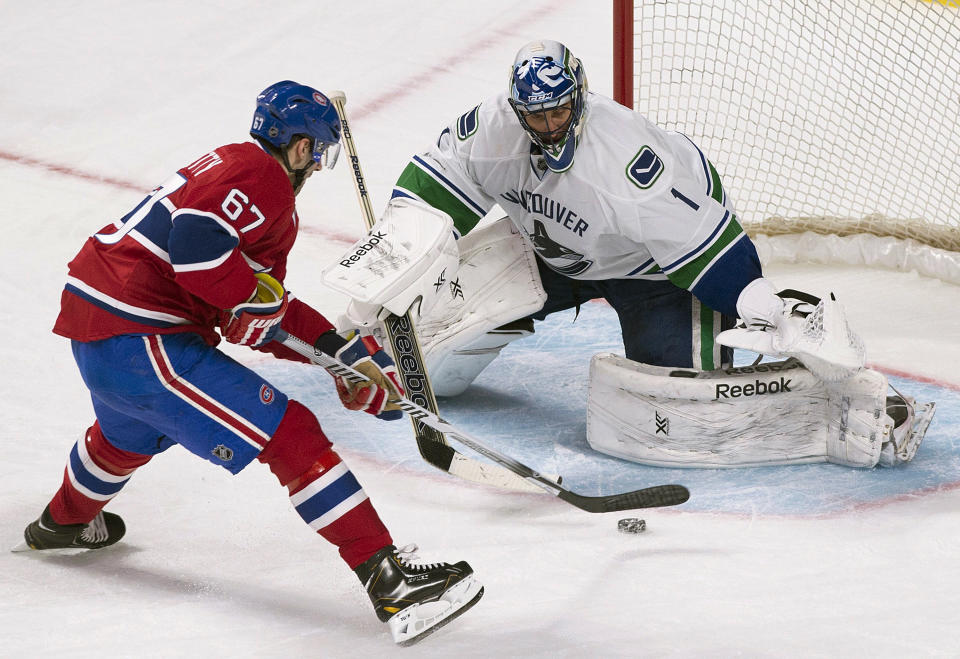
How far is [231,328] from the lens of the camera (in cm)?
221

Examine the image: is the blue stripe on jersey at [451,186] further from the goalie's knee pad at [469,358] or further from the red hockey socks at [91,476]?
the red hockey socks at [91,476]

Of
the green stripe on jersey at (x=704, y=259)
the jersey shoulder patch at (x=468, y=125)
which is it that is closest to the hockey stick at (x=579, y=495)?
the green stripe on jersey at (x=704, y=259)

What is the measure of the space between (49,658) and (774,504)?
152 centimetres

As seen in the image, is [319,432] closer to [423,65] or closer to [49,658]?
[49,658]

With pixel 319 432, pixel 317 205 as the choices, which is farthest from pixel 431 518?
pixel 317 205

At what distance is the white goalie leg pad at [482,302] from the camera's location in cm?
312

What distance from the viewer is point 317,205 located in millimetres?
4562

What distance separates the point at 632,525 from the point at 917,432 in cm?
76

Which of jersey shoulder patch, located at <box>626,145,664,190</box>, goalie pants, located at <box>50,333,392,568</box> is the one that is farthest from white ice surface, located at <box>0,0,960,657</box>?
jersey shoulder patch, located at <box>626,145,664,190</box>

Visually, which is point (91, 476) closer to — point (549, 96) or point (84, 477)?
point (84, 477)

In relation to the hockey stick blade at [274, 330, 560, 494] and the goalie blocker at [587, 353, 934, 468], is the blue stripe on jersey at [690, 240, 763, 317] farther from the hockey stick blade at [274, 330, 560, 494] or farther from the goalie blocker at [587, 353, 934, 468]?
the hockey stick blade at [274, 330, 560, 494]

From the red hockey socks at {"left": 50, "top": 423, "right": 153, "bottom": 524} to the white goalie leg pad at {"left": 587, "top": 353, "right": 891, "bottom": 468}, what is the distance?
1.12m

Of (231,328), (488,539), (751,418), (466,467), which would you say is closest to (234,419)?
(231,328)

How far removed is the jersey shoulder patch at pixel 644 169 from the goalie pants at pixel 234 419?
0.98m
